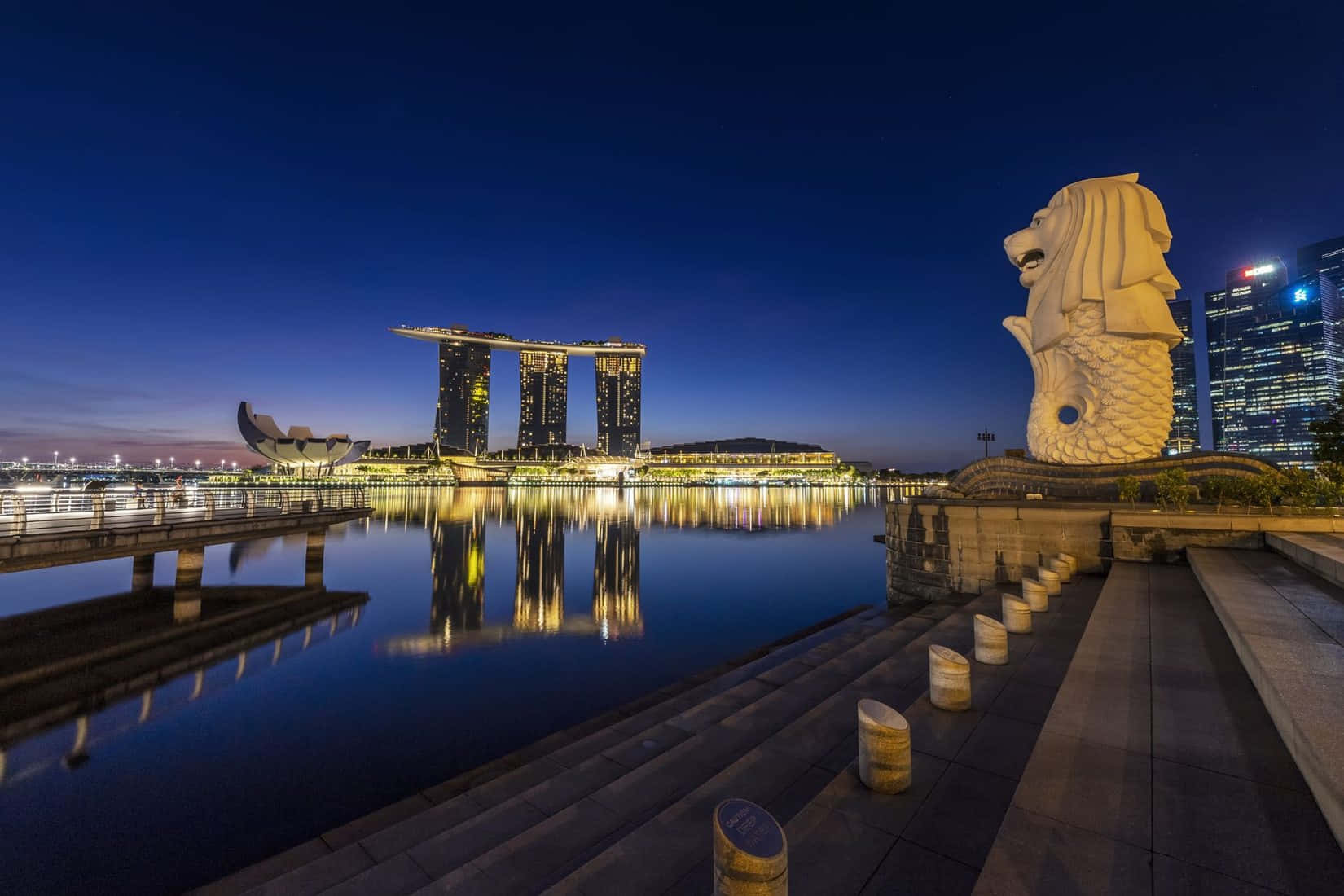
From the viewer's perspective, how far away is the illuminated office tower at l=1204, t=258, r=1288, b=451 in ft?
452

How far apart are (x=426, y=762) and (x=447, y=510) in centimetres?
5864

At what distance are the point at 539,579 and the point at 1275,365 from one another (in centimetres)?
18027

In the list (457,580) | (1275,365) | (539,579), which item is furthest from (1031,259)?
(1275,365)

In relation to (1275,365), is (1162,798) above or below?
below

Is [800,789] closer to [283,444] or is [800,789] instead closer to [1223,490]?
Result: [1223,490]

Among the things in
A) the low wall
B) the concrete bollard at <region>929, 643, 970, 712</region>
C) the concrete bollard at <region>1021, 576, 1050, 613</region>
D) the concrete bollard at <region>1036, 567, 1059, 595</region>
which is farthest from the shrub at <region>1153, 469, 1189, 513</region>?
the concrete bollard at <region>929, 643, 970, 712</region>

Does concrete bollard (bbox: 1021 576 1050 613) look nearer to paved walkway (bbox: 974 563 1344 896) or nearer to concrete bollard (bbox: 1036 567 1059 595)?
concrete bollard (bbox: 1036 567 1059 595)

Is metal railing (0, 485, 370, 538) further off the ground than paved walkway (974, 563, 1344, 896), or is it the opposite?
metal railing (0, 485, 370, 538)

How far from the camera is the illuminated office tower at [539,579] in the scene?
704 inches

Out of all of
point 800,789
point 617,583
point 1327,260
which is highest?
point 1327,260

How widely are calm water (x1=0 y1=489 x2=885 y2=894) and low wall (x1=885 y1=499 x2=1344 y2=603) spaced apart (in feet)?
14.1

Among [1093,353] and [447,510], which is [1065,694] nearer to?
[1093,353]

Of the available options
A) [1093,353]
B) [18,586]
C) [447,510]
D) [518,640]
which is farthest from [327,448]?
[1093,353]

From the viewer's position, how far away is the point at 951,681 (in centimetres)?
553
